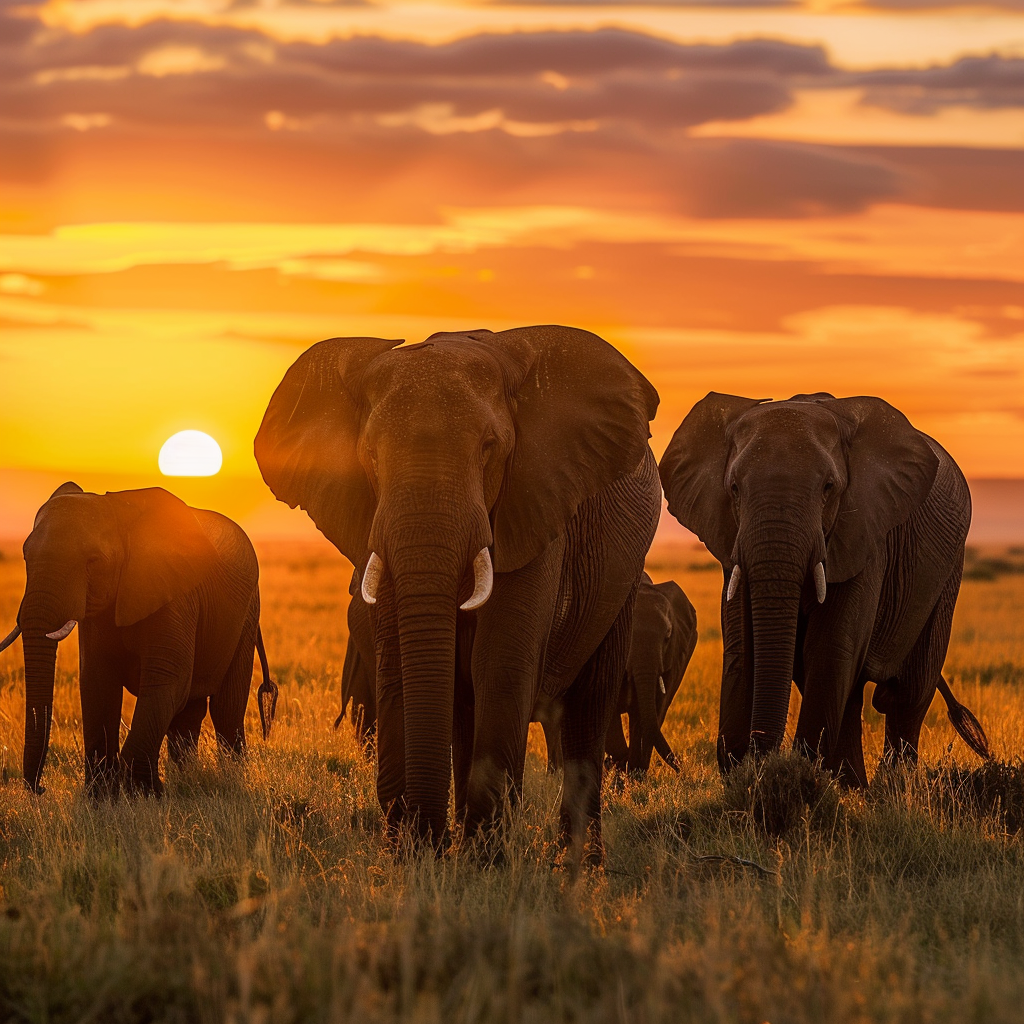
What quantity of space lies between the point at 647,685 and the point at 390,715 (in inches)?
230

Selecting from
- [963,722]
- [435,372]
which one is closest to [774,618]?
[963,722]

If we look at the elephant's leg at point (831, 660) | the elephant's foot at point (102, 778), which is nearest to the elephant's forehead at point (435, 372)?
the elephant's leg at point (831, 660)

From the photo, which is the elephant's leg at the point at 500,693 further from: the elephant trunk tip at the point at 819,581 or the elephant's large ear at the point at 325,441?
the elephant trunk tip at the point at 819,581

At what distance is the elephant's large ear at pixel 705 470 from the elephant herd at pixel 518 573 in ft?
0.09

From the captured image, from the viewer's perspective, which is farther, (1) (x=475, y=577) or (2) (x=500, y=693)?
(2) (x=500, y=693)

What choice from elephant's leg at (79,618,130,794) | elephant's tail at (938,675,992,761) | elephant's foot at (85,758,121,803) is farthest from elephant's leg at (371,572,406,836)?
elephant's tail at (938,675,992,761)

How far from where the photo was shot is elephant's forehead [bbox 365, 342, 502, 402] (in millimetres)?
7090

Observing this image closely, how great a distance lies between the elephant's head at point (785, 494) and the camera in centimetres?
988

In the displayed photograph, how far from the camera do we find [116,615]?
36.4 feet

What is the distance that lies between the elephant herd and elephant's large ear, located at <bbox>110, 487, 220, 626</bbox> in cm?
3

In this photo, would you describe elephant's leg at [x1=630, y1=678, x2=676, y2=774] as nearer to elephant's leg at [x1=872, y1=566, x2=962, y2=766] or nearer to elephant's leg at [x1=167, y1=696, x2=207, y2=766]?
elephant's leg at [x1=872, y1=566, x2=962, y2=766]

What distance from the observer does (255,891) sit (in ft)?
22.9

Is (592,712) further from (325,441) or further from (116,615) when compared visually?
(116,615)

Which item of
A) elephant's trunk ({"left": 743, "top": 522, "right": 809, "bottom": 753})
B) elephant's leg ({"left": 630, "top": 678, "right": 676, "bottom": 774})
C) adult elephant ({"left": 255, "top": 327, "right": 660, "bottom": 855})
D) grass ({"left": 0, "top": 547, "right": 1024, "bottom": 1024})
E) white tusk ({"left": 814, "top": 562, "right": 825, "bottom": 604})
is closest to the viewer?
grass ({"left": 0, "top": 547, "right": 1024, "bottom": 1024})
